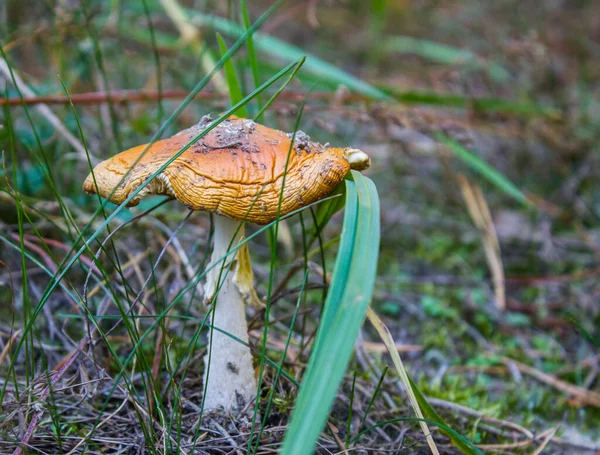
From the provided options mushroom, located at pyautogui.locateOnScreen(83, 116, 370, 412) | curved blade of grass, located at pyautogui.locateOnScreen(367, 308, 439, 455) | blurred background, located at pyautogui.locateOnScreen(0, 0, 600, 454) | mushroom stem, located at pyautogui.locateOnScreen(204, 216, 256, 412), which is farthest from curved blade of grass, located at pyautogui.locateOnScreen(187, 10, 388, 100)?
curved blade of grass, located at pyautogui.locateOnScreen(367, 308, 439, 455)

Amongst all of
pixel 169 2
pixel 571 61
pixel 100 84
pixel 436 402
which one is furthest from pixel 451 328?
pixel 571 61

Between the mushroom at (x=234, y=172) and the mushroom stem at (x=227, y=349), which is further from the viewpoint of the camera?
the mushroom stem at (x=227, y=349)

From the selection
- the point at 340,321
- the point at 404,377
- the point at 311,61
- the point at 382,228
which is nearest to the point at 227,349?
the point at 404,377

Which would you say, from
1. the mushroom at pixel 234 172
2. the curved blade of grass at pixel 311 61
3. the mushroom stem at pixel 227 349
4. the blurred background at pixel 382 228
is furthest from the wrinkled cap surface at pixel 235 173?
the curved blade of grass at pixel 311 61

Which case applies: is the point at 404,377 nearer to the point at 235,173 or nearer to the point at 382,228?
the point at 235,173

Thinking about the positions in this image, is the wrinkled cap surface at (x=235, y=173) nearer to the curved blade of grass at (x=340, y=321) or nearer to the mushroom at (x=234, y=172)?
the mushroom at (x=234, y=172)

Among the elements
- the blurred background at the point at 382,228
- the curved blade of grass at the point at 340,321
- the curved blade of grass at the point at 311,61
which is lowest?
the blurred background at the point at 382,228

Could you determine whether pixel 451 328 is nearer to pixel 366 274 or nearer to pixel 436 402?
pixel 436 402
